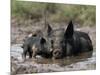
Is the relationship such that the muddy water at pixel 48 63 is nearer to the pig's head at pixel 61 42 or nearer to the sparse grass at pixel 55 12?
the pig's head at pixel 61 42

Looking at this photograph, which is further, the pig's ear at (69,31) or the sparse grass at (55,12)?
the pig's ear at (69,31)

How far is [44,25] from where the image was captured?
221 cm

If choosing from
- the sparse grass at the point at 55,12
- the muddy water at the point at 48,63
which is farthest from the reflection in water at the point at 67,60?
the sparse grass at the point at 55,12

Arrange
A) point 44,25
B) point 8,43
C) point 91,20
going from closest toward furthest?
point 8,43, point 44,25, point 91,20

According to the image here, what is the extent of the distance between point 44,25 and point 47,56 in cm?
36

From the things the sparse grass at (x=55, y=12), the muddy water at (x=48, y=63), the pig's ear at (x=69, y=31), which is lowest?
the muddy water at (x=48, y=63)

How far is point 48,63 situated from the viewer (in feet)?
7.25

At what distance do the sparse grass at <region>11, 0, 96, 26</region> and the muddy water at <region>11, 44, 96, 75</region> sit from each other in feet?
Answer: 1.23

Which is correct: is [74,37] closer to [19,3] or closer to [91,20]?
[91,20]

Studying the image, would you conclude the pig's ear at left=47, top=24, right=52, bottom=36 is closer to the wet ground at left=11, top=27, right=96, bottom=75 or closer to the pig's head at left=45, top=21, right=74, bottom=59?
the pig's head at left=45, top=21, right=74, bottom=59

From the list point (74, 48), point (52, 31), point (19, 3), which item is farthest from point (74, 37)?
point (19, 3)

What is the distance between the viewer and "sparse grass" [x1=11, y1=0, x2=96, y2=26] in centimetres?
213

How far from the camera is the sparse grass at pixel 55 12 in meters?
2.13

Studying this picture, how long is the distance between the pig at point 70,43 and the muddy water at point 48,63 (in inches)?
2.5
